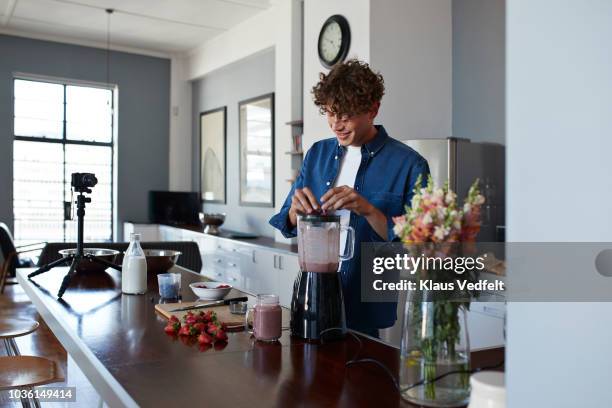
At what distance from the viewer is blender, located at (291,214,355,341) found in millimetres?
1525

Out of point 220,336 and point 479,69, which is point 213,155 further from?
point 220,336

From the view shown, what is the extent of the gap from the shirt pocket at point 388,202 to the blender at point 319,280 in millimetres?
411

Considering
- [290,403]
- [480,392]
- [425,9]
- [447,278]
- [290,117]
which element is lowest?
[290,403]

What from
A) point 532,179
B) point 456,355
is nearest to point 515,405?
point 532,179

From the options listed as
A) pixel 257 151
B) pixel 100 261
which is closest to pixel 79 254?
pixel 100 261

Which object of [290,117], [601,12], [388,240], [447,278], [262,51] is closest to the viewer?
[601,12]

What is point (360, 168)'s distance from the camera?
203 cm

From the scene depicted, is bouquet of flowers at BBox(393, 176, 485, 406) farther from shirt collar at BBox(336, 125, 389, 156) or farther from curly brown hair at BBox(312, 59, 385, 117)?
shirt collar at BBox(336, 125, 389, 156)

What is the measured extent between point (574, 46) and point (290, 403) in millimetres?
813

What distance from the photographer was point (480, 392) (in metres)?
0.85

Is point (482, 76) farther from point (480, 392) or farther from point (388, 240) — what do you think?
point (480, 392)

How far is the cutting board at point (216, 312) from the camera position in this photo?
1782 millimetres

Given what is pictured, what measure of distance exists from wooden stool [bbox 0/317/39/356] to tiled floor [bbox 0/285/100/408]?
1.85ft

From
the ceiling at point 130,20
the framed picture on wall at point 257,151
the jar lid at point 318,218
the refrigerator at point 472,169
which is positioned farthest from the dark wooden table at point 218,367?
the ceiling at point 130,20
